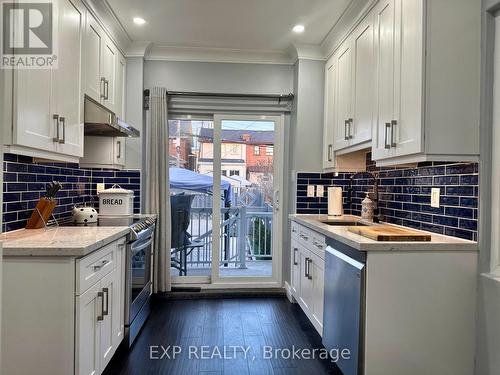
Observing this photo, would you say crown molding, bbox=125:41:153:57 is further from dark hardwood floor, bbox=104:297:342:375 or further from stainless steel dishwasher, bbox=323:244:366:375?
stainless steel dishwasher, bbox=323:244:366:375

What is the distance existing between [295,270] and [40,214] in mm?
2212

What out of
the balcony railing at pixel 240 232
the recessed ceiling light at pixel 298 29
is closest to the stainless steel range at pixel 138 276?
the balcony railing at pixel 240 232

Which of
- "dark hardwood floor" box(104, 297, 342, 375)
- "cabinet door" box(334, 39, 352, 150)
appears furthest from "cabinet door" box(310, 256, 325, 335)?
"cabinet door" box(334, 39, 352, 150)

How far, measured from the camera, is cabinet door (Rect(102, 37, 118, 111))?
2.99 metres

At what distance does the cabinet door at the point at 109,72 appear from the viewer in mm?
2986

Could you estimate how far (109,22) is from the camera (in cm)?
299

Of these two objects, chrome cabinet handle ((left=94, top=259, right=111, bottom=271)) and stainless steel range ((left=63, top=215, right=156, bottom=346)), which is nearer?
chrome cabinet handle ((left=94, top=259, right=111, bottom=271))

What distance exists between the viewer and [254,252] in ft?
13.2

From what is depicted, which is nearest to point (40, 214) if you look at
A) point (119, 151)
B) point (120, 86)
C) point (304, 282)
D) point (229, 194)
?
point (119, 151)

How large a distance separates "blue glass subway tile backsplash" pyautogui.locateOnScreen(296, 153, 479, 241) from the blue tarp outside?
4.77 feet

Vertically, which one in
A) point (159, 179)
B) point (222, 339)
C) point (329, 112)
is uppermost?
point (329, 112)

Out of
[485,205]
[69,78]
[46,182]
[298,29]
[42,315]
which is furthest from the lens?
[298,29]

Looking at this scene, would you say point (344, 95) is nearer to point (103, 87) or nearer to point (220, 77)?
point (220, 77)

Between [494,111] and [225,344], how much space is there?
2352mm
